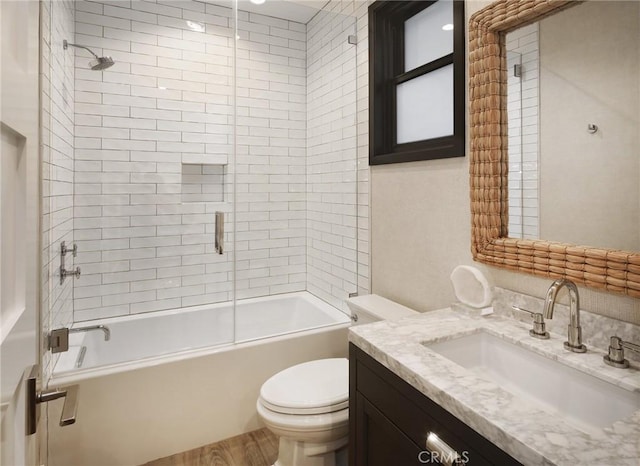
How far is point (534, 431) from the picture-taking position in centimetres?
73

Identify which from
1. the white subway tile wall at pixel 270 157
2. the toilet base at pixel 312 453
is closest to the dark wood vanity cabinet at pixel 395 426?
the toilet base at pixel 312 453

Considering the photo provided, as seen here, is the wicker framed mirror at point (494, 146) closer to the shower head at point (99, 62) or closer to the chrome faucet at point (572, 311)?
the chrome faucet at point (572, 311)

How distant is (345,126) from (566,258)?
5.55 feet

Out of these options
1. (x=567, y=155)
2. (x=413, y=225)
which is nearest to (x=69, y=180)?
(x=413, y=225)

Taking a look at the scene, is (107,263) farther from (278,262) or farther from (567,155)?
(567,155)

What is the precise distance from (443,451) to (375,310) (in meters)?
1.07

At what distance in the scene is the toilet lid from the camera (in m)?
1.52

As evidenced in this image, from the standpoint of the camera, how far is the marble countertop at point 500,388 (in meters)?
0.68

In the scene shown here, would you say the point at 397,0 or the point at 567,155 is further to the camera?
the point at 397,0

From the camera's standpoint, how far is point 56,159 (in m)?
1.93

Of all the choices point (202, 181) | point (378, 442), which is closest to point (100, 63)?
point (202, 181)

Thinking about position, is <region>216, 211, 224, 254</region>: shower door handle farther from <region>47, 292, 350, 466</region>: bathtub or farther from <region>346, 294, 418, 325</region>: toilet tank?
<region>346, 294, 418, 325</region>: toilet tank

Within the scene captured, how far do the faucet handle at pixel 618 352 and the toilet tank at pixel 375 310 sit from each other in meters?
0.89

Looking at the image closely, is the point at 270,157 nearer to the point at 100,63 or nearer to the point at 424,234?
the point at 100,63
